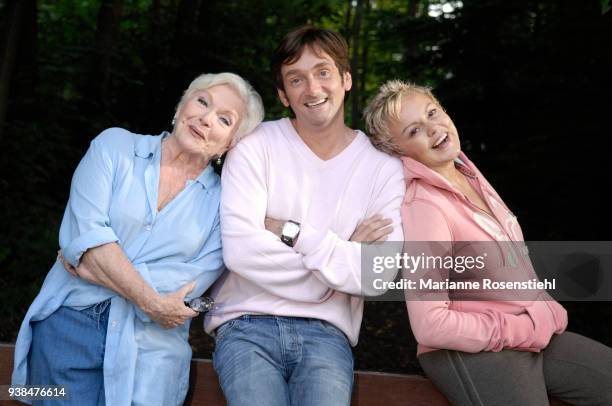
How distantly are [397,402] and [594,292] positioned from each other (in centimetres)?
278

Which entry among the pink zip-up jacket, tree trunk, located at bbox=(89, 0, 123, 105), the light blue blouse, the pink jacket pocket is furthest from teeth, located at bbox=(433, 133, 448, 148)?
tree trunk, located at bbox=(89, 0, 123, 105)

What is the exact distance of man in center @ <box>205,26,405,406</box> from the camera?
2619 millimetres

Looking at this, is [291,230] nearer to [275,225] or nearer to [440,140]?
[275,225]

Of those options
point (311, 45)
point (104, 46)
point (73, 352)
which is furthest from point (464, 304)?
point (104, 46)

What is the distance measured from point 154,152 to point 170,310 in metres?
0.68

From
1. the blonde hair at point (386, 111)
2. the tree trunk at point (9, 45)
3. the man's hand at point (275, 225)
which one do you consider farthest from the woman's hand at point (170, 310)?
the tree trunk at point (9, 45)

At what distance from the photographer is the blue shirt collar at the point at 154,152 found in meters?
2.89

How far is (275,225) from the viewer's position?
2.82 meters

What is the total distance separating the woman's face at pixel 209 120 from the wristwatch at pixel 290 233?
0.49 metres

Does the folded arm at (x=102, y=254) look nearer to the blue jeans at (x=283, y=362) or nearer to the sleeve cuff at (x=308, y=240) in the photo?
the blue jeans at (x=283, y=362)

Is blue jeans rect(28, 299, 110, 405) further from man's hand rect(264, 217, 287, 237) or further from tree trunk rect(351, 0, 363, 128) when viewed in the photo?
tree trunk rect(351, 0, 363, 128)

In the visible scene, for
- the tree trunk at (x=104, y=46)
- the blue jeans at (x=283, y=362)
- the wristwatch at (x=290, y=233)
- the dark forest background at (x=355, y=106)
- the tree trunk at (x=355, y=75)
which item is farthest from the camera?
the tree trunk at (x=355, y=75)

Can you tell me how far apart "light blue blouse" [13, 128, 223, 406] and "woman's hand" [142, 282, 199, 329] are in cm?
5

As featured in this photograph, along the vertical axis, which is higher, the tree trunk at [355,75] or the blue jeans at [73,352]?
the tree trunk at [355,75]
